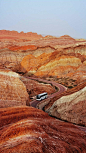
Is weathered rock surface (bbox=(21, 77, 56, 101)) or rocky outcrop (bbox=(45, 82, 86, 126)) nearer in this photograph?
rocky outcrop (bbox=(45, 82, 86, 126))

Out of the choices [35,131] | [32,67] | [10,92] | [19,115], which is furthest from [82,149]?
[32,67]

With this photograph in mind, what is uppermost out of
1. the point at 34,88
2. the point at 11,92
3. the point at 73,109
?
the point at 34,88

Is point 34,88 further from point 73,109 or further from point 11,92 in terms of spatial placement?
point 73,109

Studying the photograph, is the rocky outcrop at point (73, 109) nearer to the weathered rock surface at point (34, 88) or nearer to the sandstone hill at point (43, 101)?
the sandstone hill at point (43, 101)

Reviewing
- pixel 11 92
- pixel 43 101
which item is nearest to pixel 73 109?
pixel 11 92

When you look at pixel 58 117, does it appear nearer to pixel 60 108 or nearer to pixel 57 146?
pixel 60 108

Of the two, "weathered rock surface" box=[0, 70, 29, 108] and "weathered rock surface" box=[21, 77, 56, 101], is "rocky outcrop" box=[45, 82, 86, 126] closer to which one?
"weathered rock surface" box=[0, 70, 29, 108]

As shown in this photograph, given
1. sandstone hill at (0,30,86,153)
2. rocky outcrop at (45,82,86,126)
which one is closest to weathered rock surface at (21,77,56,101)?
sandstone hill at (0,30,86,153)

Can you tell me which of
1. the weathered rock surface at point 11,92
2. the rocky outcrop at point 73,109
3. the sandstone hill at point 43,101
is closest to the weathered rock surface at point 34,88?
the sandstone hill at point 43,101
